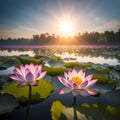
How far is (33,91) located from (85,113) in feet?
1.72

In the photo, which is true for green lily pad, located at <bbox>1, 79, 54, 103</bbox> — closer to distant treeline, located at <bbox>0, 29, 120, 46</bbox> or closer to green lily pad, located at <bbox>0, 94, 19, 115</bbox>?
green lily pad, located at <bbox>0, 94, 19, 115</bbox>

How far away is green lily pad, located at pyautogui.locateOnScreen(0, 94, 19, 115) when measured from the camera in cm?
113

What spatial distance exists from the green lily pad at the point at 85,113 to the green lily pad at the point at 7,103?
0.32 metres

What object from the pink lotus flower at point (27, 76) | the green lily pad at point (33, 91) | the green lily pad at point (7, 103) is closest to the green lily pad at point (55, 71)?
the green lily pad at point (33, 91)

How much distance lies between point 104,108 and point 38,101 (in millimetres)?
567

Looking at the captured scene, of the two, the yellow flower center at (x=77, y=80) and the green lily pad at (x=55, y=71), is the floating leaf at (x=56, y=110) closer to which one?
the yellow flower center at (x=77, y=80)

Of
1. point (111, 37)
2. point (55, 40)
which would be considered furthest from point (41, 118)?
point (55, 40)

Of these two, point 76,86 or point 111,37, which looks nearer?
point 76,86

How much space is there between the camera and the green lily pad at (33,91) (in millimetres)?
1291

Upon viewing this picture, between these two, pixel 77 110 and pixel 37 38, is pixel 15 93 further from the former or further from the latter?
pixel 37 38

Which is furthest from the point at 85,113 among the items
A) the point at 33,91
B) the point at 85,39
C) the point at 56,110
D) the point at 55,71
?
the point at 85,39

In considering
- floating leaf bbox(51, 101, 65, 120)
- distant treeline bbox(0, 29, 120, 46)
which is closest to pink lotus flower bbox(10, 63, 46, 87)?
floating leaf bbox(51, 101, 65, 120)

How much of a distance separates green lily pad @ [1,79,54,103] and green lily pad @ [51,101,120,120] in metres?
0.36

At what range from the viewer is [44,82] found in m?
1.37
